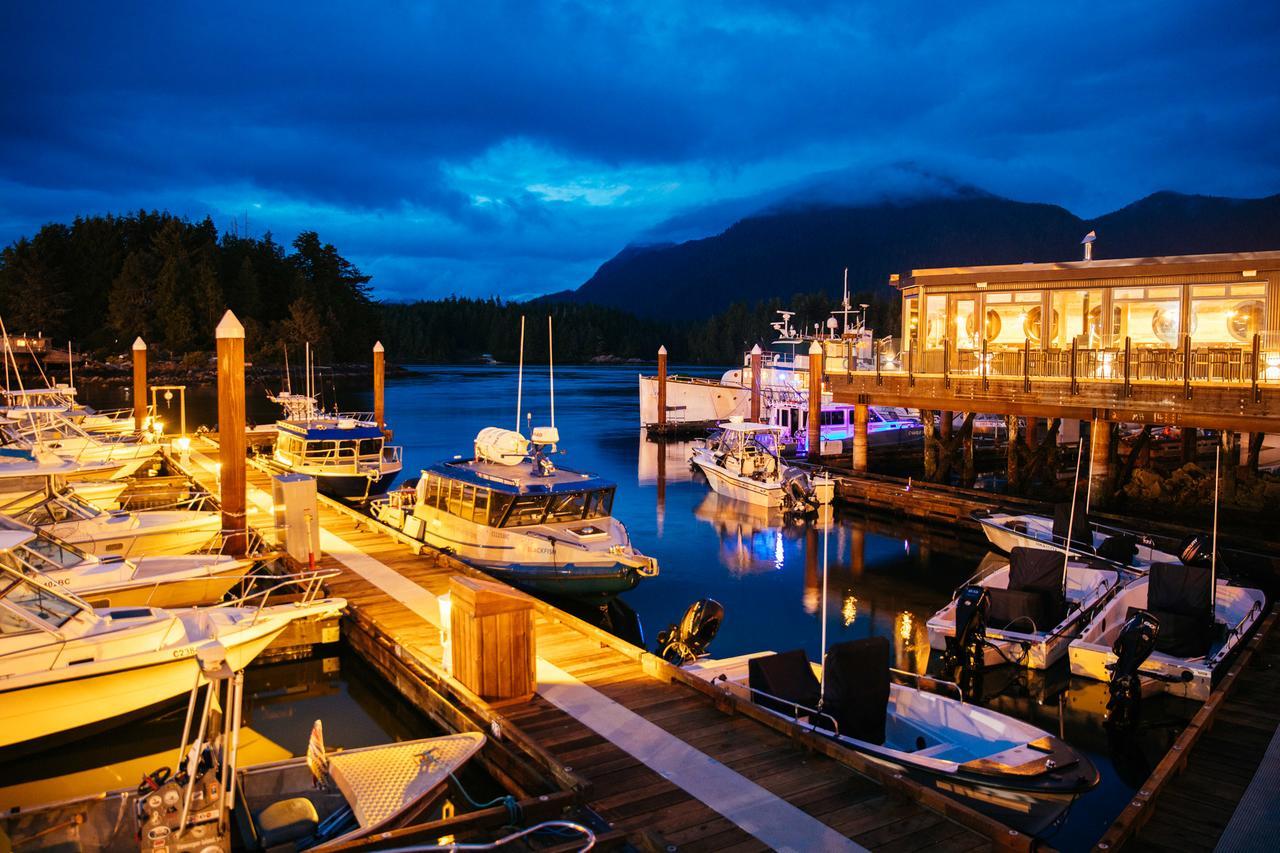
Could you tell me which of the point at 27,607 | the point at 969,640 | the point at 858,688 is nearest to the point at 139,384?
the point at 27,607

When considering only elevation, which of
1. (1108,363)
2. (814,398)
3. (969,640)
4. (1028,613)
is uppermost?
(1108,363)

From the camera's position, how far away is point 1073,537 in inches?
707

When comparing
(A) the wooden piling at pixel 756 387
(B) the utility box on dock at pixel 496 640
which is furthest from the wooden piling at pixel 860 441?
(B) the utility box on dock at pixel 496 640

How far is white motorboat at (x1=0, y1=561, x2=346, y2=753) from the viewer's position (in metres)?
9.70

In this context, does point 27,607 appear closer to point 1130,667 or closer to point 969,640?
point 969,640

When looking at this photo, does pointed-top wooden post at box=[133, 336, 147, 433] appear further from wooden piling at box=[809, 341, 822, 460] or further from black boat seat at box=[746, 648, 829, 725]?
black boat seat at box=[746, 648, 829, 725]

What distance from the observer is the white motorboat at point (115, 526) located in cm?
1609

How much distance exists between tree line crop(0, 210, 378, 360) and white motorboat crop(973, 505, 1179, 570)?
96709 mm

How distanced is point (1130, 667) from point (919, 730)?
13.3 feet

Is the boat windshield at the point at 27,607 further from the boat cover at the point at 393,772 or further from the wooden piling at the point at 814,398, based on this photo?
the wooden piling at the point at 814,398

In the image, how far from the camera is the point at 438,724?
10586 millimetres

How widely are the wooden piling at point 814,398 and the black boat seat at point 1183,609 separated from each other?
20.1 m

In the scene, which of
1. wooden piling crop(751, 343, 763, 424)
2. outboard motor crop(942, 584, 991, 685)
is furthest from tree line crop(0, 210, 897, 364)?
outboard motor crop(942, 584, 991, 685)

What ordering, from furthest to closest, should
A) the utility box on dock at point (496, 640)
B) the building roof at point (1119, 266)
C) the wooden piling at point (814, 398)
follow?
the wooden piling at point (814, 398), the building roof at point (1119, 266), the utility box on dock at point (496, 640)
